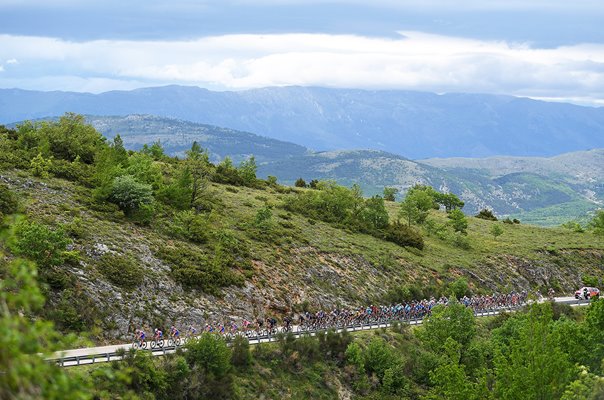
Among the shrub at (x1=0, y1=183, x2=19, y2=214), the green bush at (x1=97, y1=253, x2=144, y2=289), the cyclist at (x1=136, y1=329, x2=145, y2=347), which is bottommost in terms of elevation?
the cyclist at (x1=136, y1=329, x2=145, y2=347)

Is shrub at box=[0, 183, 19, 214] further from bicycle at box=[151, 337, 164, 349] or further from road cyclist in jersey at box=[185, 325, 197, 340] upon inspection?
bicycle at box=[151, 337, 164, 349]

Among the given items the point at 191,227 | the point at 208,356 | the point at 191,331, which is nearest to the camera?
the point at 208,356

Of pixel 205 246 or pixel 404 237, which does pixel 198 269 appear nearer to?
pixel 205 246

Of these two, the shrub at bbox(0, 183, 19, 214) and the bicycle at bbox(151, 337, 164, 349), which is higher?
the shrub at bbox(0, 183, 19, 214)

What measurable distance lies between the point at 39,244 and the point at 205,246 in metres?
16.4

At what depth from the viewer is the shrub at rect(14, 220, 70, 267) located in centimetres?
3988

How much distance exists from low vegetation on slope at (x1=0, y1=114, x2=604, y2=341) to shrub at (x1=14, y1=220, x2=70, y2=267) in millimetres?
73

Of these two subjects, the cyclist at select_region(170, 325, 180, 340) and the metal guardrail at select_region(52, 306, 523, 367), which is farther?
the cyclist at select_region(170, 325, 180, 340)

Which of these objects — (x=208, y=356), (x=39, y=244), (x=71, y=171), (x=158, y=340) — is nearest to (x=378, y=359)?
(x=208, y=356)

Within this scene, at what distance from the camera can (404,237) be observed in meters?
77.9

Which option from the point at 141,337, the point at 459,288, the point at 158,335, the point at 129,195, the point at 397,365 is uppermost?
the point at 129,195

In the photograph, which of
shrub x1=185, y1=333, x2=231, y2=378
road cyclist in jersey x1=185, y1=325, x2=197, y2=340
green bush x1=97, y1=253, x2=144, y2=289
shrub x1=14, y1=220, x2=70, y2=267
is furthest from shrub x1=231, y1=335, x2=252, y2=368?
shrub x1=14, y1=220, x2=70, y2=267

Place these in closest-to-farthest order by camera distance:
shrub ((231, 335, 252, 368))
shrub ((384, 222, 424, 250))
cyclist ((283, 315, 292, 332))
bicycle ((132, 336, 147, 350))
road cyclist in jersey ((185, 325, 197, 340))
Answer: bicycle ((132, 336, 147, 350)), road cyclist in jersey ((185, 325, 197, 340)), shrub ((231, 335, 252, 368)), cyclist ((283, 315, 292, 332)), shrub ((384, 222, 424, 250))

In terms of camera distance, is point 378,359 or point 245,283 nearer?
point 378,359
